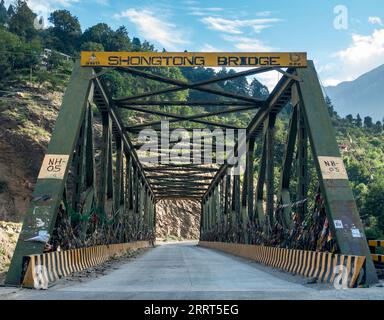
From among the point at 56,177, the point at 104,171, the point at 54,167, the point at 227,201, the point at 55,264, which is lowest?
the point at 55,264

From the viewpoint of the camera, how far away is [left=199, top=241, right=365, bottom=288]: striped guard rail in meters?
12.7

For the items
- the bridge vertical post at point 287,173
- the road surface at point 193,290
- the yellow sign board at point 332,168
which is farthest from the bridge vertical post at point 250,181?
the road surface at point 193,290

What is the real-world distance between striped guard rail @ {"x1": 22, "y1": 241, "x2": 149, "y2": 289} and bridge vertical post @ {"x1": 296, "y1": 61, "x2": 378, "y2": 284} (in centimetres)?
758

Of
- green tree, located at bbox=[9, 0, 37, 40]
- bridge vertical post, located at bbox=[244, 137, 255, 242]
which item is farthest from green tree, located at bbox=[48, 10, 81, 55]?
bridge vertical post, located at bbox=[244, 137, 255, 242]

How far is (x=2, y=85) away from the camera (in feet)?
323

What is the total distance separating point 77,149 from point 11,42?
331 feet

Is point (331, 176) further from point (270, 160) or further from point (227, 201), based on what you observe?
point (227, 201)

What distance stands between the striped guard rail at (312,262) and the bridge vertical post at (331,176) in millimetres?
707

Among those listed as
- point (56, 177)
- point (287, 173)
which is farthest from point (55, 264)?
point (287, 173)

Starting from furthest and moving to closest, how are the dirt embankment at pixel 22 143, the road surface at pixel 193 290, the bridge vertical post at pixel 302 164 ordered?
the dirt embankment at pixel 22 143
the bridge vertical post at pixel 302 164
the road surface at pixel 193 290

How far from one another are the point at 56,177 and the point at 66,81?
324 ft

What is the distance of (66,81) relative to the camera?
110938mm

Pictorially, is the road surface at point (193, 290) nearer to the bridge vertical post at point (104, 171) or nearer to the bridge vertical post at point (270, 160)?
the bridge vertical post at point (270, 160)

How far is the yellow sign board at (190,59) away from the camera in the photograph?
64.5 ft
